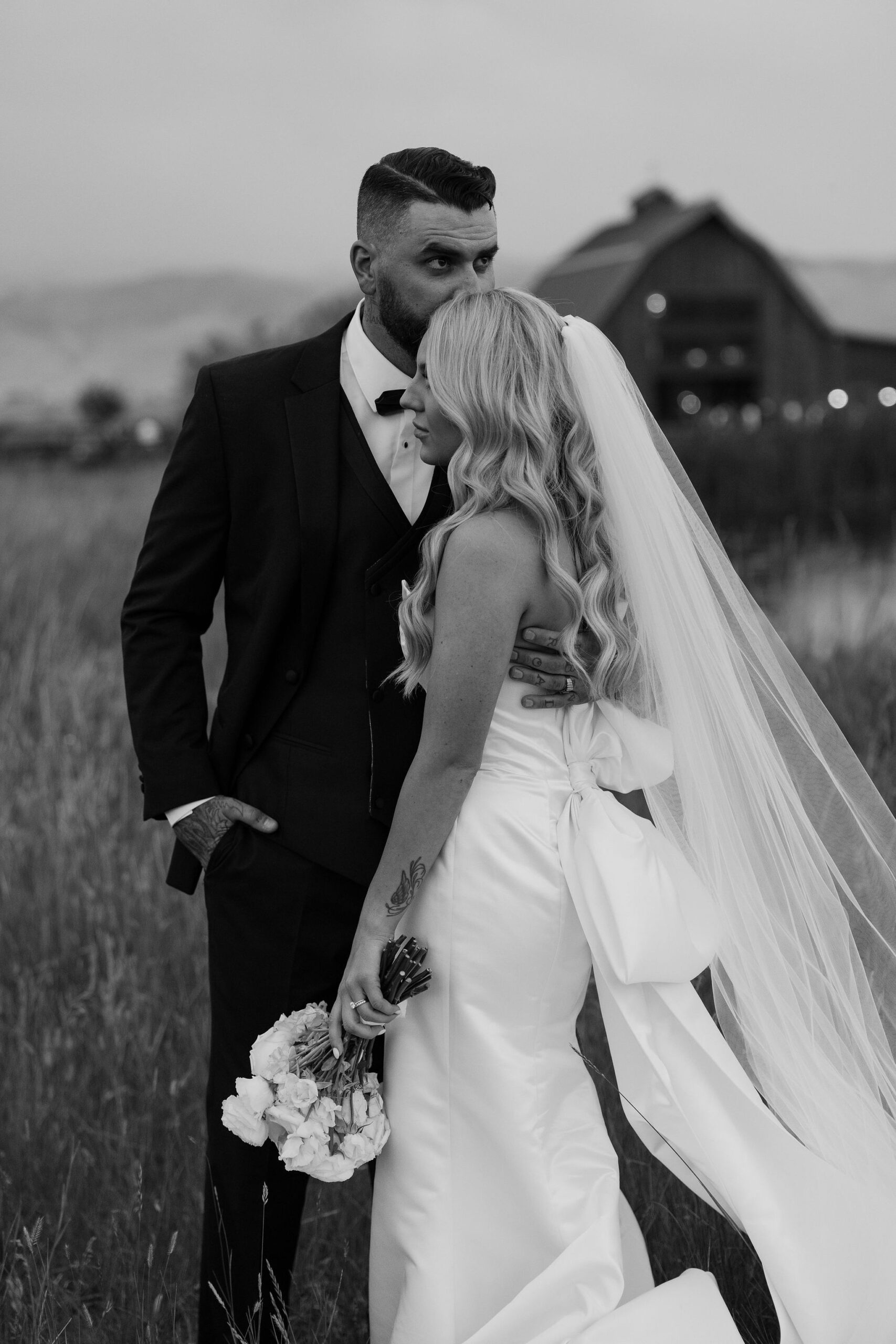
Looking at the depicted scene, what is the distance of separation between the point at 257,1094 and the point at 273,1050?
8 centimetres

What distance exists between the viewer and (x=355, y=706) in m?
2.46

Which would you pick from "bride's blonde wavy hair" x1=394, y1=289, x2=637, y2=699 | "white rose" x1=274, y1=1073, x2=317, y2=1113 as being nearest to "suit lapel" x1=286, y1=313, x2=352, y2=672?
"bride's blonde wavy hair" x1=394, y1=289, x2=637, y2=699

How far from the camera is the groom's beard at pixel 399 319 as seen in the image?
2434 millimetres

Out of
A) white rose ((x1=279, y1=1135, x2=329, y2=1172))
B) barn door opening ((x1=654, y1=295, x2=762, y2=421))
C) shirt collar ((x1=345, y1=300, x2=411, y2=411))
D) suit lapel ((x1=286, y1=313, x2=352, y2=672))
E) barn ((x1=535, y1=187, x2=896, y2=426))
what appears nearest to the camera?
white rose ((x1=279, y1=1135, x2=329, y2=1172))

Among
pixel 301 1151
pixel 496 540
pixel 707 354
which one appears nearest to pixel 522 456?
pixel 496 540

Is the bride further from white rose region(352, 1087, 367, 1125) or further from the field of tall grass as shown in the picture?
the field of tall grass

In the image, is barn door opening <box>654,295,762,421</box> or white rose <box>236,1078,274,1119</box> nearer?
white rose <box>236,1078,274,1119</box>

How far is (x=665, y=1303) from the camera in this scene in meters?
2.11

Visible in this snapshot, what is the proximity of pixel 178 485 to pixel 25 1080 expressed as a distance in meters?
1.97

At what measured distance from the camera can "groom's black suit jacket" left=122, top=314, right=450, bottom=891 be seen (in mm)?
2424

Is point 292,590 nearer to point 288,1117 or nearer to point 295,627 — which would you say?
point 295,627

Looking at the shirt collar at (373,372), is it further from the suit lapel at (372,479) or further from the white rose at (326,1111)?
the white rose at (326,1111)

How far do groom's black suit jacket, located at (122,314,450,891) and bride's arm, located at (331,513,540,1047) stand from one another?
0.25m

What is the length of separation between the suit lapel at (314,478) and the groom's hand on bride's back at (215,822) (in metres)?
0.34
